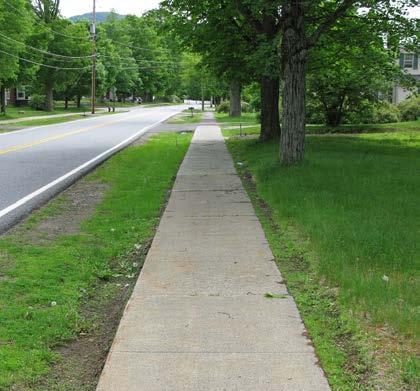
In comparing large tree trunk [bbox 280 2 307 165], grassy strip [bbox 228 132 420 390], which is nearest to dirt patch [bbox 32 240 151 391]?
grassy strip [bbox 228 132 420 390]

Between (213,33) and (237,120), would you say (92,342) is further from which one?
(237,120)

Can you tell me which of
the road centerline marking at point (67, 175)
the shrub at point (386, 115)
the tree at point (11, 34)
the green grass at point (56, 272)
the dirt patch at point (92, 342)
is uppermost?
the tree at point (11, 34)

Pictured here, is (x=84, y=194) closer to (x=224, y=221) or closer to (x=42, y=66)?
(x=224, y=221)

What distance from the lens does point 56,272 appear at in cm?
571

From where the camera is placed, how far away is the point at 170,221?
7.97 meters

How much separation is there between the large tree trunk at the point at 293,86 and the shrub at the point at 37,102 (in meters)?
53.1

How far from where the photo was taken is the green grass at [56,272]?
3859 millimetres

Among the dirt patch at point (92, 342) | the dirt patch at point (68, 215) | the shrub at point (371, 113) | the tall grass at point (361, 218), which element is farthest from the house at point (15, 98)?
the dirt patch at point (92, 342)

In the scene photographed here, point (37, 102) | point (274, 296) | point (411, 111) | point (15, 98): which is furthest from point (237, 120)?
point (15, 98)

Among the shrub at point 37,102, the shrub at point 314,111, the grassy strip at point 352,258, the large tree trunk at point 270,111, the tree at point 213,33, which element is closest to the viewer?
the grassy strip at point 352,258

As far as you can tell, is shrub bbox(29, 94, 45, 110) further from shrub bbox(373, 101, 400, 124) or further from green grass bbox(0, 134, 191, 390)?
green grass bbox(0, 134, 191, 390)

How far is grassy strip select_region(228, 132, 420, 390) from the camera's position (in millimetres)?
3752

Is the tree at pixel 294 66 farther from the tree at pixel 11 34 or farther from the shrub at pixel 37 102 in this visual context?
the shrub at pixel 37 102

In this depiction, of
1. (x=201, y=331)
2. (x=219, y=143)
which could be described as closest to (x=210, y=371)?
(x=201, y=331)
